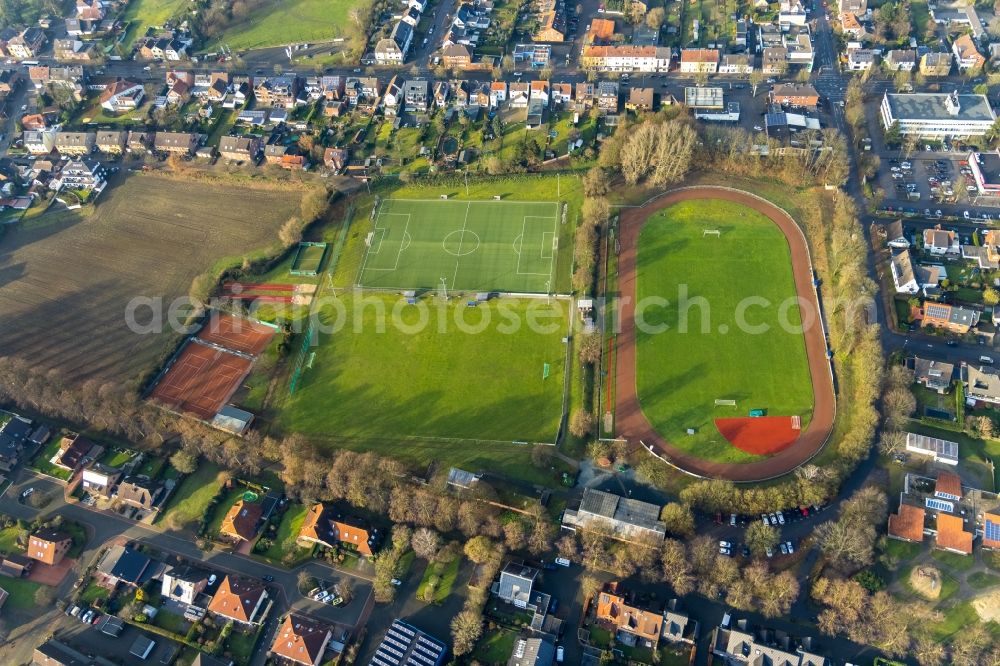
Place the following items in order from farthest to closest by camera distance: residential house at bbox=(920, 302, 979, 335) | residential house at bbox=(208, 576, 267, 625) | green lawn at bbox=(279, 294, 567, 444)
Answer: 1. residential house at bbox=(920, 302, 979, 335)
2. green lawn at bbox=(279, 294, 567, 444)
3. residential house at bbox=(208, 576, 267, 625)

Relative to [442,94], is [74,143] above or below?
below

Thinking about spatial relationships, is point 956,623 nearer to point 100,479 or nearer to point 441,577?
point 441,577

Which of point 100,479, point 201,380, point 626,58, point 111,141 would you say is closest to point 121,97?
point 111,141

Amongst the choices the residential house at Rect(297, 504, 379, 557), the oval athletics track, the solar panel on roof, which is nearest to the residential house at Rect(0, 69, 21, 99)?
the residential house at Rect(297, 504, 379, 557)

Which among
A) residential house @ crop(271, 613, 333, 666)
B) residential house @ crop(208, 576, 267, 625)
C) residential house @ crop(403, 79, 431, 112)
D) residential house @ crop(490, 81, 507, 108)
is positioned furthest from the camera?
residential house @ crop(403, 79, 431, 112)

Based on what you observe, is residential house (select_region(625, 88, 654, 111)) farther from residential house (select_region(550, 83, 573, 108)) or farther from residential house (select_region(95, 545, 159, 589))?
residential house (select_region(95, 545, 159, 589))

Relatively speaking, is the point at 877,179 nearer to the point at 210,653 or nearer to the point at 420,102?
the point at 420,102

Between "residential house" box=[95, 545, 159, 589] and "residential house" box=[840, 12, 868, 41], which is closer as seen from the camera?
"residential house" box=[95, 545, 159, 589]
